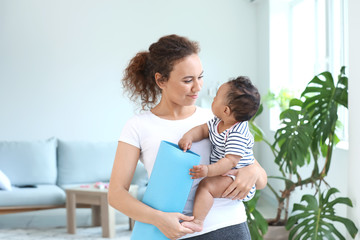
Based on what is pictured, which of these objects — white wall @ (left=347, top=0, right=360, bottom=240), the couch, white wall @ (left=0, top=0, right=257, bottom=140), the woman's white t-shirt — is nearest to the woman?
the woman's white t-shirt

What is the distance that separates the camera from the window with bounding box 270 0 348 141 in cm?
424

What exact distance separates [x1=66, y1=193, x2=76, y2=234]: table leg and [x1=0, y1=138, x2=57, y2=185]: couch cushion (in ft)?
2.43

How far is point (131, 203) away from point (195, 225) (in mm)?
197

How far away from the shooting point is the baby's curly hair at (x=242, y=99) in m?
1.47

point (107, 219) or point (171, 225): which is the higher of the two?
point (171, 225)

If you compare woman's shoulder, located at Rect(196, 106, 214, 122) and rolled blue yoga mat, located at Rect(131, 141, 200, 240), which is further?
woman's shoulder, located at Rect(196, 106, 214, 122)

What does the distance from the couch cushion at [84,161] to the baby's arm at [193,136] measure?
12.5 feet

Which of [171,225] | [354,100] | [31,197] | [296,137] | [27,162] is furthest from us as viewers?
[27,162]

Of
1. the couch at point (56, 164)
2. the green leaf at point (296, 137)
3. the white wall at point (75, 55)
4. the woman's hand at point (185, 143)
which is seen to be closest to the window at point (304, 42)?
the white wall at point (75, 55)

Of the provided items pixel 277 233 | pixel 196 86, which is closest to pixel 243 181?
pixel 196 86

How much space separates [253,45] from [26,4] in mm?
2905

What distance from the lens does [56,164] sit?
5.25 meters

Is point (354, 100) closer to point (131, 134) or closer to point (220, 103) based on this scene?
point (220, 103)

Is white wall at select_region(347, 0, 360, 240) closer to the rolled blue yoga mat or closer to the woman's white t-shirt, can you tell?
the woman's white t-shirt
